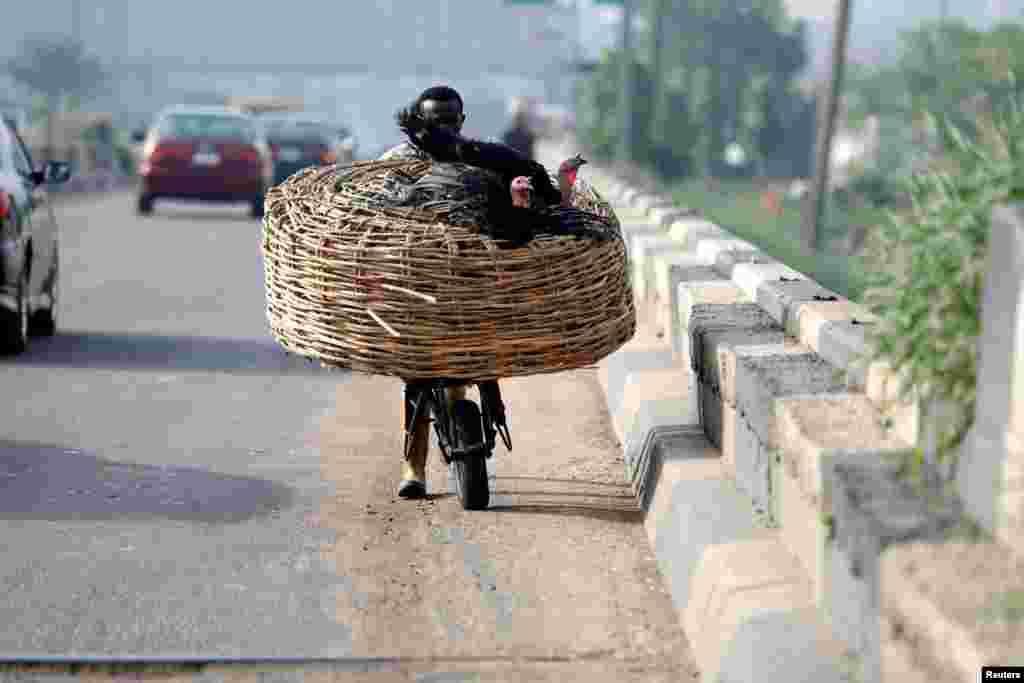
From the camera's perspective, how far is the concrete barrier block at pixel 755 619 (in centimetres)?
504

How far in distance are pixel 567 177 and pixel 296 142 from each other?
30737 mm

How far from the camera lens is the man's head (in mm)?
8086

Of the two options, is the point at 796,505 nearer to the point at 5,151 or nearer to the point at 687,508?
the point at 687,508

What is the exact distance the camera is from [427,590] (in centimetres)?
676

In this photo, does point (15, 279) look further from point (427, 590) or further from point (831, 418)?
point (831, 418)

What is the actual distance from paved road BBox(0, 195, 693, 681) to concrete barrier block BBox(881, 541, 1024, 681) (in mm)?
1572

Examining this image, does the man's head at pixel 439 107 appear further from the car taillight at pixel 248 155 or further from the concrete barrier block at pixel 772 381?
the car taillight at pixel 248 155

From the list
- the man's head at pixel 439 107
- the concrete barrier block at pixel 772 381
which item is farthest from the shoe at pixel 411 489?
the concrete barrier block at pixel 772 381

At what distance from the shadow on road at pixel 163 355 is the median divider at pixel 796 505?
4193 millimetres

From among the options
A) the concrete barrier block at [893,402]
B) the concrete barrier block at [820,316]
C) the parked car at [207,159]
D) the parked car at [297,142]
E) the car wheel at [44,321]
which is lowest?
the parked car at [297,142]

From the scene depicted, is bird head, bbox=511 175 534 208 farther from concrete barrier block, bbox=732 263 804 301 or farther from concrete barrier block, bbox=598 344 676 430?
concrete barrier block, bbox=598 344 676 430

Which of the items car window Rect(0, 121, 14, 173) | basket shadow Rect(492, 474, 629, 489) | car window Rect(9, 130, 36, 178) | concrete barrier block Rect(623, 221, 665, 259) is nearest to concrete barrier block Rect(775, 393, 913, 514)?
basket shadow Rect(492, 474, 629, 489)

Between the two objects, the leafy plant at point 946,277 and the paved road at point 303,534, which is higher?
the leafy plant at point 946,277

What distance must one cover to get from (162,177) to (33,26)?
124 meters
